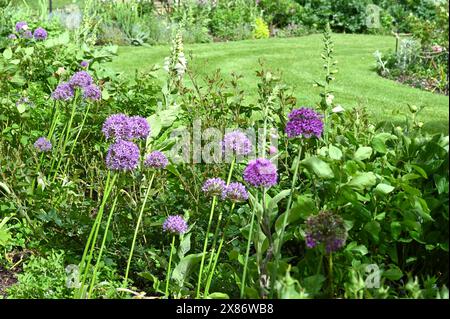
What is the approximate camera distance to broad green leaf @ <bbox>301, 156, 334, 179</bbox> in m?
2.46

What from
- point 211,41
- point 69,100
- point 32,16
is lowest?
point 211,41

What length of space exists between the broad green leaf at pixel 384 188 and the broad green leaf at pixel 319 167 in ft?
0.49

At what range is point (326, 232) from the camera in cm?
194

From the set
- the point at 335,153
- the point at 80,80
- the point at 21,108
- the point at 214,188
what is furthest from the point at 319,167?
the point at 21,108

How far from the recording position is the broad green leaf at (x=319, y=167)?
8.08ft

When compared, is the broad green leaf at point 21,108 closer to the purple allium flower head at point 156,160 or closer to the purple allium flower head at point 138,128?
the purple allium flower head at point 156,160

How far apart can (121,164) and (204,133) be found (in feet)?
4.35

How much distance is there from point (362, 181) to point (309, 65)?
627 cm

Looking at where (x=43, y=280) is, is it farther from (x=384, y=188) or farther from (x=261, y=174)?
(x=384, y=188)

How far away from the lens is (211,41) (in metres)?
10.5

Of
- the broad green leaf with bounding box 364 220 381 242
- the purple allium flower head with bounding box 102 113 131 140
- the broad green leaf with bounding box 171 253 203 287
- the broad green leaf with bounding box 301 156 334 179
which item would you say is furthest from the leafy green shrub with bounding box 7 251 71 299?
the broad green leaf with bounding box 364 220 381 242

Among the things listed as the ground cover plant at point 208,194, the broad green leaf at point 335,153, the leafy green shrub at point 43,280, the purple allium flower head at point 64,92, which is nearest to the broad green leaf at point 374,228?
the ground cover plant at point 208,194
